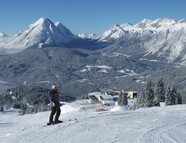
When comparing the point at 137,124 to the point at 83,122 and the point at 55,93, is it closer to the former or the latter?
the point at 83,122

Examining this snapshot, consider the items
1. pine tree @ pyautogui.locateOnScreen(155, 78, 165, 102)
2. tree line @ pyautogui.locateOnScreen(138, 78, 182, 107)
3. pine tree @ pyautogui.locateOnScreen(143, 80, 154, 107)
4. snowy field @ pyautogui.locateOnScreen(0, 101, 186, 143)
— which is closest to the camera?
snowy field @ pyautogui.locateOnScreen(0, 101, 186, 143)

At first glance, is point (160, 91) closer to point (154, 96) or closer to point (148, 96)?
point (154, 96)

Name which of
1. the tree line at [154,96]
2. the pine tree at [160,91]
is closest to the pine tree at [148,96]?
the tree line at [154,96]

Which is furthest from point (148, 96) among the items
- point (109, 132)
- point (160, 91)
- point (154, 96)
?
point (109, 132)

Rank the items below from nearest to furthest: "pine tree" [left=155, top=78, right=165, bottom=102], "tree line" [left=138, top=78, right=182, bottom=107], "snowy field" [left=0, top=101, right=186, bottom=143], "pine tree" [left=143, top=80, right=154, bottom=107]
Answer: "snowy field" [left=0, top=101, right=186, bottom=143]
"tree line" [left=138, top=78, right=182, bottom=107]
"pine tree" [left=143, top=80, right=154, bottom=107]
"pine tree" [left=155, top=78, right=165, bottom=102]

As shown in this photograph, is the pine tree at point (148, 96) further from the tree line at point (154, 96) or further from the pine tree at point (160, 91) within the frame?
the pine tree at point (160, 91)

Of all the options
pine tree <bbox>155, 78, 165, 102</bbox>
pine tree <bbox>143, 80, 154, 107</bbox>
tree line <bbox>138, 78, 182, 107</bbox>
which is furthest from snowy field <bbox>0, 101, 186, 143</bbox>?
pine tree <bbox>155, 78, 165, 102</bbox>

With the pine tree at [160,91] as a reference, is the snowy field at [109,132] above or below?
below

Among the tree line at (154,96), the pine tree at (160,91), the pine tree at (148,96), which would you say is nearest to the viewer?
the tree line at (154,96)

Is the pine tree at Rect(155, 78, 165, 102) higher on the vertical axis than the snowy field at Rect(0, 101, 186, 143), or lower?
higher

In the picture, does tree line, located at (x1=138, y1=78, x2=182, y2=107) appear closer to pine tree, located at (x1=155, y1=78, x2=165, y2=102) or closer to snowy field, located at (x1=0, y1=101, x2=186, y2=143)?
pine tree, located at (x1=155, y1=78, x2=165, y2=102)

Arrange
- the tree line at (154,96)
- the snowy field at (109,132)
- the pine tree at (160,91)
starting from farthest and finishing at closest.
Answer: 1. the pine tree at (160,91)
2. the tree line at (154,96)
3. the snowy field at (109,132)

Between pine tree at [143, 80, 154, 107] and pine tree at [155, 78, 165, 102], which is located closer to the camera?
pine tree at [143, 80, 154, 107]

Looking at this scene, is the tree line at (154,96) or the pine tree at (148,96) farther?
the pine tree at (148,96)
